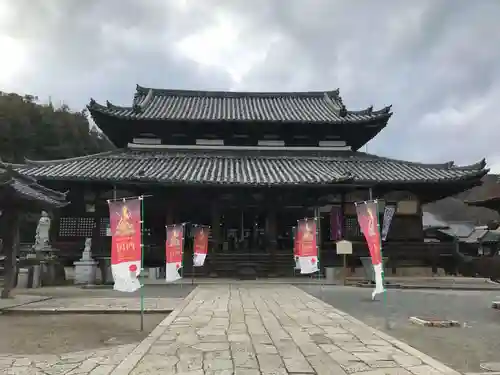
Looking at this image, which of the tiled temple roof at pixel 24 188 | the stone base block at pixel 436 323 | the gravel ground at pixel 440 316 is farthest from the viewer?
the tiled temple roof at pixel 24 188

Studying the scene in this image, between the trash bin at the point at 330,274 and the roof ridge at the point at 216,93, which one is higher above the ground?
the roof ridge at the point at 216,93

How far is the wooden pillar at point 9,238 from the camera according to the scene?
12.7m

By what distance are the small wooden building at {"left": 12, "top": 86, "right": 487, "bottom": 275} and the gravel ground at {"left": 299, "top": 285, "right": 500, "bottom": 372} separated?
5.65 metres

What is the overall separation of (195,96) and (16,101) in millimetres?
33415

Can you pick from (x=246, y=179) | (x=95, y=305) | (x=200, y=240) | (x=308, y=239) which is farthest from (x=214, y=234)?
(x=95, y=305)

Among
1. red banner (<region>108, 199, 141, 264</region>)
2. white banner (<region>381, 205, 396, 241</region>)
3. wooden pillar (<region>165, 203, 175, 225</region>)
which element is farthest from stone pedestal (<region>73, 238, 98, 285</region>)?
white banner (<region>381, 205, 396, 241</region>)

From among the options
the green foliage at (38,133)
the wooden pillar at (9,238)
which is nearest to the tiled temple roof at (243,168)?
the wooden pillar at (9,238)

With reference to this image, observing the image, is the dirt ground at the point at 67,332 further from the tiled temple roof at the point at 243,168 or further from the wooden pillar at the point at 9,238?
the tiled temple roof at the point at 243,168

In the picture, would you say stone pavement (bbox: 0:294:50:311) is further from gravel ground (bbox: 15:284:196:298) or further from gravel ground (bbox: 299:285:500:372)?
gravel ground (bbox: 299:285:500:372)

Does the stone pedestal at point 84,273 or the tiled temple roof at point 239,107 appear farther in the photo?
the tiled temple roof at point 239,107

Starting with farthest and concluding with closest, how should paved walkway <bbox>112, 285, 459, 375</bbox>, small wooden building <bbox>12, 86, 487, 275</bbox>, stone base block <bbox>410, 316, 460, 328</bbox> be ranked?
small wooden building <bbox>12, 86, 487, 275</bbox> → stone base block <bbox>410, 316, 460, 328</bbox> → paved walkway <bbox>112, 285, 459, 375</bbox>

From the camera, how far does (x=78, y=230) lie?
2181 cm

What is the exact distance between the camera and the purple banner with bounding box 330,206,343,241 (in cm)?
2178

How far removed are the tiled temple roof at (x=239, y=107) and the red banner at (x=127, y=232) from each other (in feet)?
53.0
